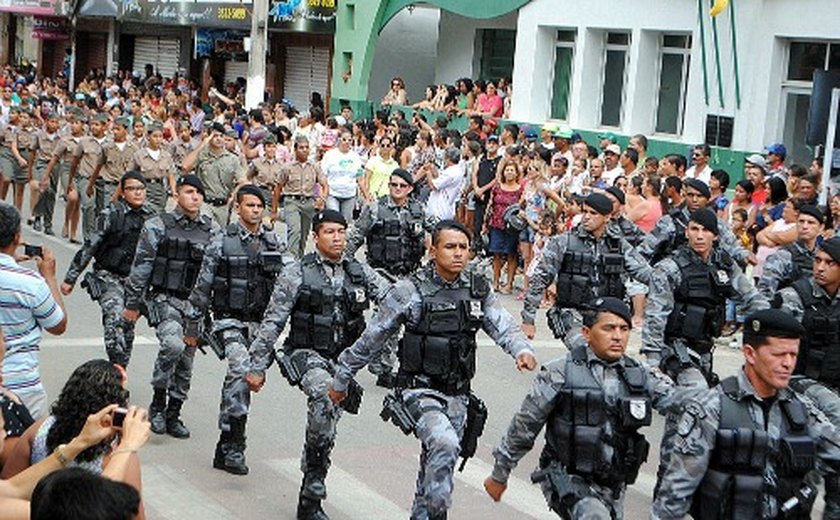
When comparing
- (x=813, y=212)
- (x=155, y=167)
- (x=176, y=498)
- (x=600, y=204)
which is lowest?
(x=176, y=498)

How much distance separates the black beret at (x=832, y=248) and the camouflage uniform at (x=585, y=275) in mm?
2241

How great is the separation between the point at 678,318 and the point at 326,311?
8.18ft

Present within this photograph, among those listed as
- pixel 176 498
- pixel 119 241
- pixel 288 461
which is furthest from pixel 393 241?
pixel 176 498

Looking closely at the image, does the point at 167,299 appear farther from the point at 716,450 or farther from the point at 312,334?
the point at 716,450

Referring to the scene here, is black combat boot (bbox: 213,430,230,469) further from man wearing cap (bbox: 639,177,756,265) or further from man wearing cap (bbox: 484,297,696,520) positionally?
man wearing cap (bbox: 639,177,756,265)

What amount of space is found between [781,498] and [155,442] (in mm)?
5430

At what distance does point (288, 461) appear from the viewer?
10070 mm

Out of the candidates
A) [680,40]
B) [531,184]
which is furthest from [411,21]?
[531,184]

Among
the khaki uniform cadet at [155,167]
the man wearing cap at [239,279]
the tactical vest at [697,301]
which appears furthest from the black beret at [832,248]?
the khaki uniform cadet at [155,167]

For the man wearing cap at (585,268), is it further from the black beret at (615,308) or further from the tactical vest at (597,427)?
the tactical vest at (597,427)

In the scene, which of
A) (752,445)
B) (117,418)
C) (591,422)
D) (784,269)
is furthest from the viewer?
(784,269)

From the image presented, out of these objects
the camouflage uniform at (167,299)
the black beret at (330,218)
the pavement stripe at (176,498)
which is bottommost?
the pavement stripe at (176,498)

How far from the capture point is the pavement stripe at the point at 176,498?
8773 mm

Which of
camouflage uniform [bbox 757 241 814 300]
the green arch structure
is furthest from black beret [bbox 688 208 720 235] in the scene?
the green arch structure
